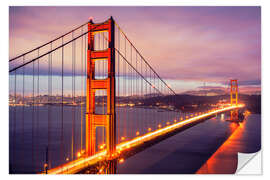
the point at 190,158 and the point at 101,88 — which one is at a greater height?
the point at 101,88

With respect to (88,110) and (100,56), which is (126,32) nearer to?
(100,56)

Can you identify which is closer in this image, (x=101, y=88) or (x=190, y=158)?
(x=101, y=88)

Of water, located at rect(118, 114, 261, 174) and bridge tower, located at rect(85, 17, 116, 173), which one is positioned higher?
bridge tower, located at rect(85, 17, 116, 173)

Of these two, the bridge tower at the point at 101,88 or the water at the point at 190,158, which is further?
the water at the point at 190,158

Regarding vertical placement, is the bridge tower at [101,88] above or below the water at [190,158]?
above

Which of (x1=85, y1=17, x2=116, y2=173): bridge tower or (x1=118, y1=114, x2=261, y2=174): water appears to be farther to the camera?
(x1=118, y1=114, x2=261, y2=174): water
